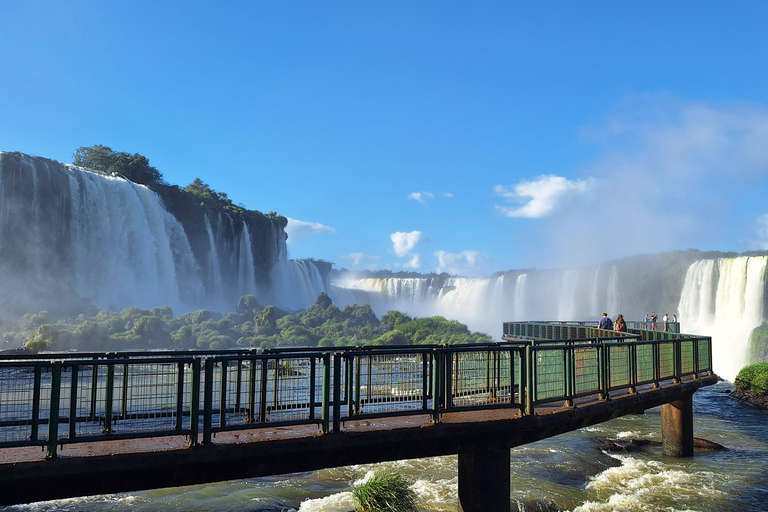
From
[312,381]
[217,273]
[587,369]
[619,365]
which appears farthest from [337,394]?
[217,273]

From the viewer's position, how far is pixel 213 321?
54.3m

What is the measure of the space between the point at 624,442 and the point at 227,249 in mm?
72679

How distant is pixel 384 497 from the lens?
10562 mm

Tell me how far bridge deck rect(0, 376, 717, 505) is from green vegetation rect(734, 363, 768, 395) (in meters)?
20.5

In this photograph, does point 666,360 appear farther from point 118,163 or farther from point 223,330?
point 118,163

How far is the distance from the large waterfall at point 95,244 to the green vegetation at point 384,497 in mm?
49401

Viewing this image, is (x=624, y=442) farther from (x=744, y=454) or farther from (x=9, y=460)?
(x=9, y=460)

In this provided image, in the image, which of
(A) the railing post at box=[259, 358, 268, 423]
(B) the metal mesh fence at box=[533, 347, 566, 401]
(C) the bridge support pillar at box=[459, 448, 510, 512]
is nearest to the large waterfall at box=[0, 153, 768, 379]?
(B) the metal mesh fence at box=[533, 347, 566, 401]

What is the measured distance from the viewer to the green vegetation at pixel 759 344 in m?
45.1

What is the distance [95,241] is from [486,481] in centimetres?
5790

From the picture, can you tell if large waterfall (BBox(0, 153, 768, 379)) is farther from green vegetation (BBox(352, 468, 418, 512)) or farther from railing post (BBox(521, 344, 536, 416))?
railing post (BBox(521, 344, 536, 416))

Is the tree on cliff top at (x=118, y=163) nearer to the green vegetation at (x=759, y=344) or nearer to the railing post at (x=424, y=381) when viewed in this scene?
the green vegetation at (x=759, y=344)

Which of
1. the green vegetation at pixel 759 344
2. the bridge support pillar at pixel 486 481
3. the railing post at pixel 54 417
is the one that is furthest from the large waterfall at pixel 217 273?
the railing post at pixel 54 417

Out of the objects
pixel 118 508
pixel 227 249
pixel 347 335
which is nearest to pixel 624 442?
pixel 118 508
